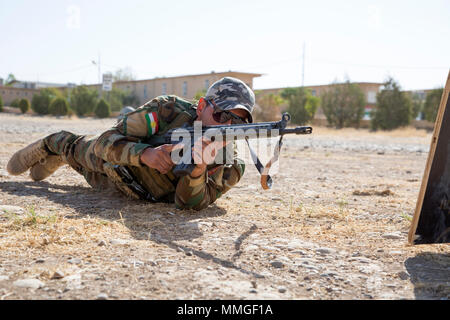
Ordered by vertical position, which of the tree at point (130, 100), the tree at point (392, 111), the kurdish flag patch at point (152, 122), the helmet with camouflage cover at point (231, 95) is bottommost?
the tree at point (130, 100)

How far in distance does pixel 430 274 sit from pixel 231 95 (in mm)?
1872

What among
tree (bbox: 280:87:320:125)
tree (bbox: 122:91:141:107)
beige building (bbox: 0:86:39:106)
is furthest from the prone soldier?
beige building (bbox: 0:86:39:106)

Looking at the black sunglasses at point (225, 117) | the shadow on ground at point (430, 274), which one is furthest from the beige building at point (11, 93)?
the shadow on ground at point (430, 274)

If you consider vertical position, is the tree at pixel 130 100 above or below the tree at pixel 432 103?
below

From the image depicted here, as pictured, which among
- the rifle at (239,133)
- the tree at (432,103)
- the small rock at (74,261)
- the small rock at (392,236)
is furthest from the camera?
the tree at (432,103)

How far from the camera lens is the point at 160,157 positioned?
3359 millimetres

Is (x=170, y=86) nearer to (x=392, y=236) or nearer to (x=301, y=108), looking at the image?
(x=301, y=108)

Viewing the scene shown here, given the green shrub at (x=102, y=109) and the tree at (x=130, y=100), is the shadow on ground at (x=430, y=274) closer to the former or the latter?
the green shrub at (x=102, y=109)

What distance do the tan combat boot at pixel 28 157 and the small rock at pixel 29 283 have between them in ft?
10.2

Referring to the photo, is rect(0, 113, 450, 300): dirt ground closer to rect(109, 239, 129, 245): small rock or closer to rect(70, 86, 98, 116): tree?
rect(109, 239, 129, 245): small rock

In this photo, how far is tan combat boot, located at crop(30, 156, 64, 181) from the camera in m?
4.98

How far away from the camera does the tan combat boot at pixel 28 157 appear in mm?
4875

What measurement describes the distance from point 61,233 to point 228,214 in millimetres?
1432
